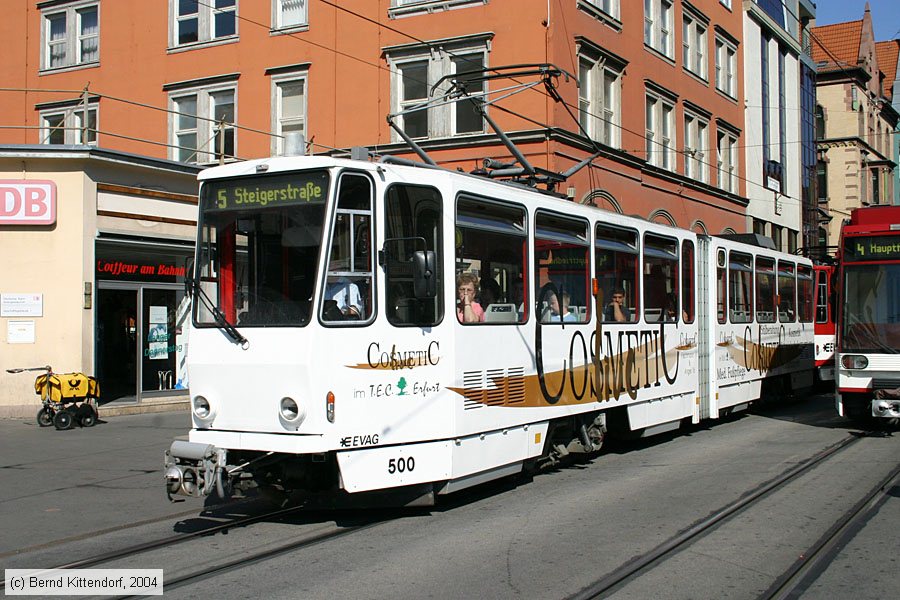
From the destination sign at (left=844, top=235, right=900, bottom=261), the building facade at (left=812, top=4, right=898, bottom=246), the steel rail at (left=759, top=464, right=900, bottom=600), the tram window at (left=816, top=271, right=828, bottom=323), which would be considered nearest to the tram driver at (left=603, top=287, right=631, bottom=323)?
the steel rail at (left=759, top=464, right=900, bottom=600)

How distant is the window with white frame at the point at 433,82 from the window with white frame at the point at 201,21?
540 centimetres

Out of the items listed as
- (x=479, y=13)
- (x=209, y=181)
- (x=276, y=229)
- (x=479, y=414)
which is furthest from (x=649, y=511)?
(x=479, y=13)

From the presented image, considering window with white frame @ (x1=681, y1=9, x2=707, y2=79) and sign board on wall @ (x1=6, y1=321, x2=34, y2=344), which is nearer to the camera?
sign board on wall @ (x1=6, y1=321, x2=34, y2=344)

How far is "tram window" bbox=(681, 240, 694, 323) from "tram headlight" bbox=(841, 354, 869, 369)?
2.27m

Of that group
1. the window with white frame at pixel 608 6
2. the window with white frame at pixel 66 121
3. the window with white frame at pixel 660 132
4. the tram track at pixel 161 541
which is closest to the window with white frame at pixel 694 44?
the window with white frame at pixel 660 132

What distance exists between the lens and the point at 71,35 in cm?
2900

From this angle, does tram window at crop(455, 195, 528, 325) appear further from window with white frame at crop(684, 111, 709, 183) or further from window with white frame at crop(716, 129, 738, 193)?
window with white frame at crop(716, 129, 738, 193)

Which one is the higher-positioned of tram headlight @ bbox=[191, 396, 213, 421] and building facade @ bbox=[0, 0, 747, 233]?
building facade @ bbox=[0, 0, 747, 233]

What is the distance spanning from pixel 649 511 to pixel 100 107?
966 inches

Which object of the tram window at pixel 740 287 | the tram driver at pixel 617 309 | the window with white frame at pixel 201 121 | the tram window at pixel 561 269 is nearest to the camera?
the tram window at pixel 561 269

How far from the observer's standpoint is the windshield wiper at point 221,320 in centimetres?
816

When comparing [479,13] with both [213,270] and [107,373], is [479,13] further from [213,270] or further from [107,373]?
[213,270]

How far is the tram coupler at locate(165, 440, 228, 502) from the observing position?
7.82 metres

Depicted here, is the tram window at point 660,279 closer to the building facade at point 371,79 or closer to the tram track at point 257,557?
the tram track at point 257,557
